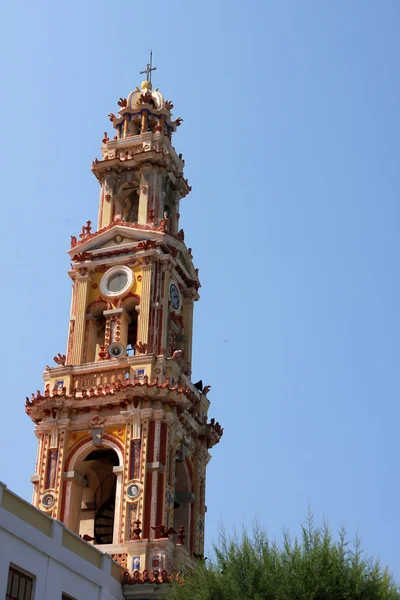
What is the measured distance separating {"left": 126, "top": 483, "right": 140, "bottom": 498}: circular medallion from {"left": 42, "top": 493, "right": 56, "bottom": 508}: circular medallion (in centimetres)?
313

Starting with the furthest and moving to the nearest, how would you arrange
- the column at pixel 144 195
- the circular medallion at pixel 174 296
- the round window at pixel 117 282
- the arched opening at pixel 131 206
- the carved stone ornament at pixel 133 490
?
1. the arched opening at pixel 131 206
2. the column at pixel 144 195
3. the circular medallion at pixel 174 296
4. the round window at pixel 117 282
5. the carved stone ornament at pixel 133 490

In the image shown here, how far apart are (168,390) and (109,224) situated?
9.61 meters

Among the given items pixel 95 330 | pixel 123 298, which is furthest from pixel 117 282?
pixel 95 330

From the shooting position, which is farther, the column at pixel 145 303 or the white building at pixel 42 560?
the column at pixel 145 303

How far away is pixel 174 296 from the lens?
161 ft

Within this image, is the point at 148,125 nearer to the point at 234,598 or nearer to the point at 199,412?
the point at 199,412

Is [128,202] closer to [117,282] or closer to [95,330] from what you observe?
[117,282]

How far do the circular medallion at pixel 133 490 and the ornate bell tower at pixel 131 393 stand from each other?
0.17ft

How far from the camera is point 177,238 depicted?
50.0 m

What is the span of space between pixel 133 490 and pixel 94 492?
4.53 meters

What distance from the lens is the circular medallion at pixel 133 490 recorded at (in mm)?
42344

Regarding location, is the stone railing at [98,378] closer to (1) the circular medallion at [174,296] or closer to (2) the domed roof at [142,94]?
(1) the circular medallion at [174,296]

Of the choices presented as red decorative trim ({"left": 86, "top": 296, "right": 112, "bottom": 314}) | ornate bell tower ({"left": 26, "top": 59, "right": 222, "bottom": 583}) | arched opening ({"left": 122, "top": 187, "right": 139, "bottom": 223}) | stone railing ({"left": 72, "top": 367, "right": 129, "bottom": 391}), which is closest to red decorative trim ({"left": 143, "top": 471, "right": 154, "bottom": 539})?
ornate bell tower ({"left": 26, "top": 59, "right": 222, "bottom": 583})

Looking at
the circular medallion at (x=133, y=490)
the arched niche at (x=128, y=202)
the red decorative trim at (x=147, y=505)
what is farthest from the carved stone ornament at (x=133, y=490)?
the arched niche at (x=128, y=202)
